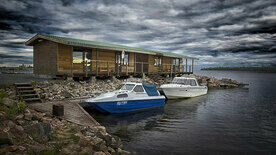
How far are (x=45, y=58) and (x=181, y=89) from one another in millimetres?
14706

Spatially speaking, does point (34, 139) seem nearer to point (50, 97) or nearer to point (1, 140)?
point (1, 140)

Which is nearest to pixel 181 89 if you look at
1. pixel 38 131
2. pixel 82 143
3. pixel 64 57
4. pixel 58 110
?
Answer: pixel 64 57

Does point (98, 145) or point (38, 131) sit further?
point (98, 145)

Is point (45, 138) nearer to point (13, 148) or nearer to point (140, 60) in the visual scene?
point (13, 148)

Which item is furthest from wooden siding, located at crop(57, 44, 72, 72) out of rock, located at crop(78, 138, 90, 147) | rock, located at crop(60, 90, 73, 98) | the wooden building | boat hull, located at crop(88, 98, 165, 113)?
rock, located at crop(78, 138, 90, 147)

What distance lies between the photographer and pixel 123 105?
12.1 m

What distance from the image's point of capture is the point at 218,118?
12805 mm

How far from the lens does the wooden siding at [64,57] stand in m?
16.9

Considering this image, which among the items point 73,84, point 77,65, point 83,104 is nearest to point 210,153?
point 83,104

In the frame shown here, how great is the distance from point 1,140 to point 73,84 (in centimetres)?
1140

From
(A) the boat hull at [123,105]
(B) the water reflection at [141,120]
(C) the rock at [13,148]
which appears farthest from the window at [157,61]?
(C) the rock at [13,148]

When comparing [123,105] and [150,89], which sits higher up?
[150,89]

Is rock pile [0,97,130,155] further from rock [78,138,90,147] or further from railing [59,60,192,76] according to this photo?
railing [59,60,192,76]

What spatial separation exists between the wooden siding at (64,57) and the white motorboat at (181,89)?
9.98 metres
